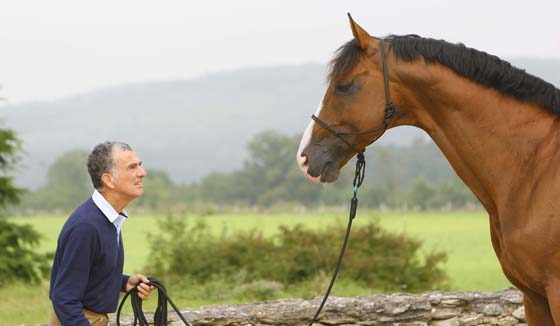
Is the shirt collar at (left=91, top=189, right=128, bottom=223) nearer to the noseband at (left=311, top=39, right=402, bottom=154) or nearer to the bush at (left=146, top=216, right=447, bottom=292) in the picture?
the noseband at (left=311, top=39, right=402, bottom=154)

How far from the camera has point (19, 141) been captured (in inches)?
462

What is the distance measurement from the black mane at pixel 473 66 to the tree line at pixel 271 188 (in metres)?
32.0

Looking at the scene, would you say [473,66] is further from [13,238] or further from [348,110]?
[13,238]

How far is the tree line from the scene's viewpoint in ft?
130

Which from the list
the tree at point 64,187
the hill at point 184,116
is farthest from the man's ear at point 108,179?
the hill at point 184,116

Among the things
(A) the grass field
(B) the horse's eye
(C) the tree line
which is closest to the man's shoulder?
(B) the horse's eye

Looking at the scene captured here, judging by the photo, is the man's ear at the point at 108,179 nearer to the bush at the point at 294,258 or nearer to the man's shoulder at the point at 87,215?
the man's shoulder at the point at 87,215

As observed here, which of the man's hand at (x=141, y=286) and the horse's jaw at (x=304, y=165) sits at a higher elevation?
the horse's jaw at (x=304, y=165)

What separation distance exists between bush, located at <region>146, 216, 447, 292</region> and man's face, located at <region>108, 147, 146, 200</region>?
22.5ft

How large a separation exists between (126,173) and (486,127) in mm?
1599

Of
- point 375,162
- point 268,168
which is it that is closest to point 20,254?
point 268,168

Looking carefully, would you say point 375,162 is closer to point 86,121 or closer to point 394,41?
point 394,41

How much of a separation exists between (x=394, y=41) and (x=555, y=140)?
84cm

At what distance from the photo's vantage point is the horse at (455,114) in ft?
11.8
